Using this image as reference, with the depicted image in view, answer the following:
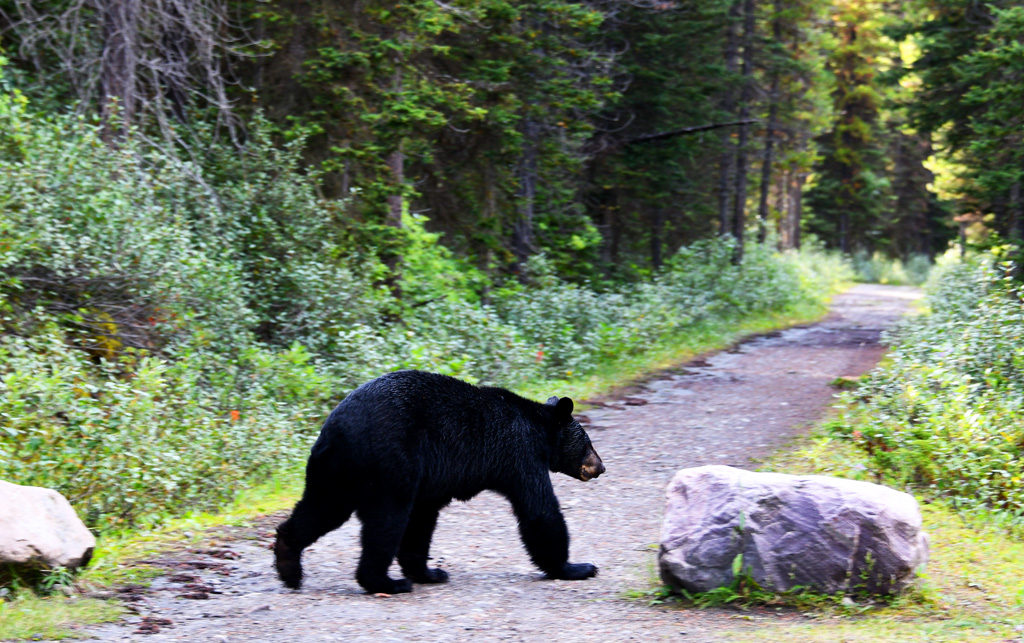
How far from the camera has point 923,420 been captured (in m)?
8.46

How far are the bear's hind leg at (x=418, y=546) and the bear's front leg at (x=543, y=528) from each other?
2.00 feet

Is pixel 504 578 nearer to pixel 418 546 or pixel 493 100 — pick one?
pixel 418 546

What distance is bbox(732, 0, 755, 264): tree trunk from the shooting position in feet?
86.4

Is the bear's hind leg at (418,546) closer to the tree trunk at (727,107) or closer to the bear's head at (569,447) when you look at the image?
the bear's head at (569,447)

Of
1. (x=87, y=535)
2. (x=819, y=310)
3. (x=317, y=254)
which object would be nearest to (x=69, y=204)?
(x=317, y=254)

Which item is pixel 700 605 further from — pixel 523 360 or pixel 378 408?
pixel 523 360

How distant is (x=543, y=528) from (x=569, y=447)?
2.63 feet

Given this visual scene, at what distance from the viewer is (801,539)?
5344mm

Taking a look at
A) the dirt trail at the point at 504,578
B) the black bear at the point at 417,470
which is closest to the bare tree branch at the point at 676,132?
the dirt trail at the point at 504,578

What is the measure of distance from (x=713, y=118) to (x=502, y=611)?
69.0 feet

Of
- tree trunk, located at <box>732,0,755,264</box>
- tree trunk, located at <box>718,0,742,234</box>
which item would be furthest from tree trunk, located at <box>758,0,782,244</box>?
tree trunk, located at <box>718,0,742,234</box>

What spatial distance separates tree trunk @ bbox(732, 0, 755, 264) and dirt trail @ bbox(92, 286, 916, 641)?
1535cm

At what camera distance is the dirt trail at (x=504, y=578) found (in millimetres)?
5051

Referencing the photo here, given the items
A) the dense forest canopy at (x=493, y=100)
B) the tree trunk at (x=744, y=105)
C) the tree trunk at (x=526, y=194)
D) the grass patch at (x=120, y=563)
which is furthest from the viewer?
the tree trunk at (x=744, y=105)
